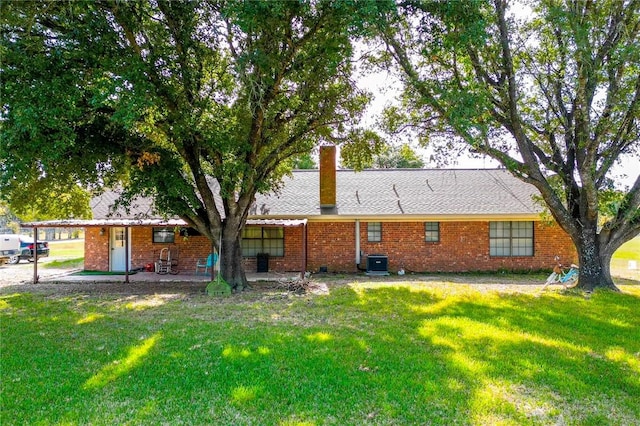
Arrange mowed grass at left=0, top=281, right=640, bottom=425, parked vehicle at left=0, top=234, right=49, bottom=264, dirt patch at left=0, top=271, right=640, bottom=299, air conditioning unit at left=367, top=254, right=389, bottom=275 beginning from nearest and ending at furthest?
mowed grass at left=0, top=281, right=640, bottom=425, dirt patch at left=0, top=271, right=640, bottom=299, air conditioning unit at left=367, top=254, right=389, bottom=275, parked vehicle at left=0, top=234, right=49, bottom=264

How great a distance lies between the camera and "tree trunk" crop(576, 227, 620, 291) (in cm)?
1059

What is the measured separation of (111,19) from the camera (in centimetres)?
825

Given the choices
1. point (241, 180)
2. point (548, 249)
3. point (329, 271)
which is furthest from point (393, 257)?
point (241, 180)

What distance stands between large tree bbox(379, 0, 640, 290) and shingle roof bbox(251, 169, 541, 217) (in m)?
3.47

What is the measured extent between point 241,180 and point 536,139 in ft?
30.0

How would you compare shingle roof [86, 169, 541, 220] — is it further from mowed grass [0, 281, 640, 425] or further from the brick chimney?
mowed grass [0, 281, 640, 425]

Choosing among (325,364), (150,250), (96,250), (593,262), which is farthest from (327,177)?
(325,364)

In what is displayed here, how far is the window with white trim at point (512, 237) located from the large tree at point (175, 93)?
25.6ft

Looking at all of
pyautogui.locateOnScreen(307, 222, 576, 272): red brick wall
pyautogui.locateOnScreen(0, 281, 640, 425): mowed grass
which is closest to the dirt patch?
pyautogui.locateOnScreen(307, 222, 576, 272): red brick wall

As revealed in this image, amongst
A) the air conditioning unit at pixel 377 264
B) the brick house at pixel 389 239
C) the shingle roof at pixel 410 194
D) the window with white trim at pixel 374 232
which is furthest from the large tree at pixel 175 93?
the air conditioning unit at pixel 377 264

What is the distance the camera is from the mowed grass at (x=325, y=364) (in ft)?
12.1

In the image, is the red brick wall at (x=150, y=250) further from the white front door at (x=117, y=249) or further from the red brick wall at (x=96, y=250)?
the white front door at (x=117, y=249)

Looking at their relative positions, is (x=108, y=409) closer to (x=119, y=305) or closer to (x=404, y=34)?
(x=119, y=305)

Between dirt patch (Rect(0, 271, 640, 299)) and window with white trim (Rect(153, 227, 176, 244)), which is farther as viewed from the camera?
window with white trim (Rect(153, 227, 176, 244))
